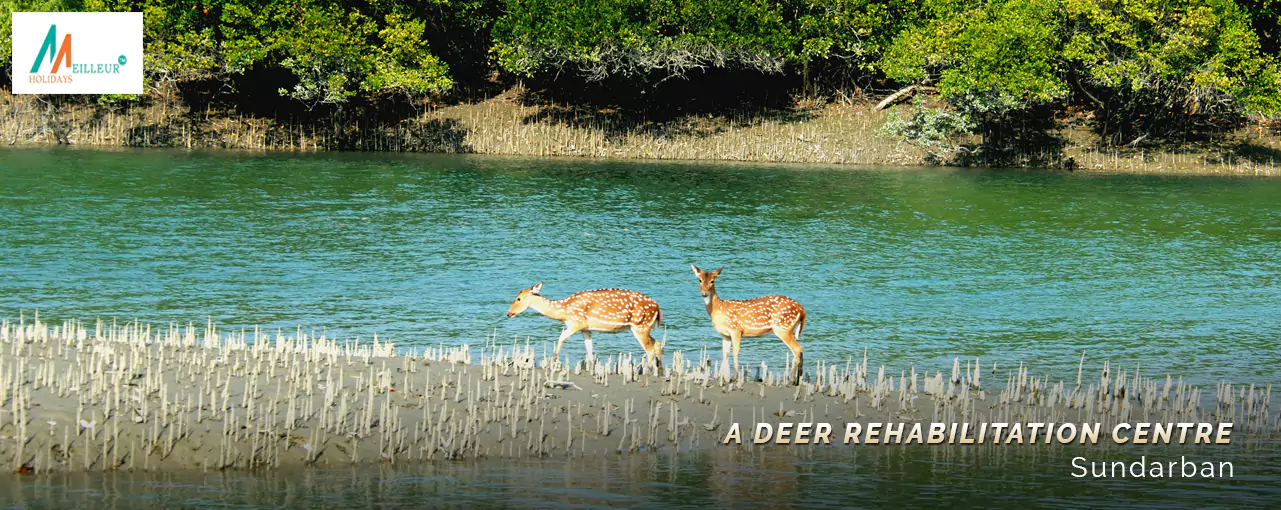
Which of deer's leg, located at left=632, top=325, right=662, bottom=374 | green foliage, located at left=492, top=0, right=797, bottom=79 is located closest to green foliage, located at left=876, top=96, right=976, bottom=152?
green foliage, located at left=492, top=0, right=797, bottom=79

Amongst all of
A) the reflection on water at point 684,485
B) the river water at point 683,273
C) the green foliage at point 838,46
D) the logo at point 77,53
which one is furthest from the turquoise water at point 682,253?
the logo at point 77,53

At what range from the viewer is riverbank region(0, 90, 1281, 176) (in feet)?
195

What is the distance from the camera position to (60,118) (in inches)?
2464

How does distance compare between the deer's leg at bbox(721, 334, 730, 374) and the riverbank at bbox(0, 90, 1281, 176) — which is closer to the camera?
the deer's leg at bbox(721, 334, 730, 374)

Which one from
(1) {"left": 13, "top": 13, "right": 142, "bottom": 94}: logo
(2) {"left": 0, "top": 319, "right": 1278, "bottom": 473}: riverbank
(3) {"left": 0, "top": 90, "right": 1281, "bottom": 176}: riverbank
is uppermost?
(1) {"left": 13, "top": 13, "right": 142, "bottom": 94}: logo

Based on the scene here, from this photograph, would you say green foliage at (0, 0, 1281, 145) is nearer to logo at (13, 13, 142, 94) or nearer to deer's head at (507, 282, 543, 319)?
logo at (13, 13, 142, 94)

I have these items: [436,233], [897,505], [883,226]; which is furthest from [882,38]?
[897,505]

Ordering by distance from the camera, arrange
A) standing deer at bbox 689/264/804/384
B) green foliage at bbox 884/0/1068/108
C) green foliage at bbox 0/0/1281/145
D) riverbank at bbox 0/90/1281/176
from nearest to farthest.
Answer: standing deer at bbox 689/264/804/384, green foliage at bbox 0/0/1281/145, green foliage at bbox 884/0/1068/108, riverbank at bbox 0/90/1281/176

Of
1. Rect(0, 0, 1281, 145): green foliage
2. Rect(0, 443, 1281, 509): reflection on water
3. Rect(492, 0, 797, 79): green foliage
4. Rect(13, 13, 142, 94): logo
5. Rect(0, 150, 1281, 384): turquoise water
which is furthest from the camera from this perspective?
Rect(492, 0, 797, 79): green foliage

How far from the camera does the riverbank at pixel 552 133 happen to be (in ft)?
195

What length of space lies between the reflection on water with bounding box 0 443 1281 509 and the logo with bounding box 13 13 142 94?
166 feet

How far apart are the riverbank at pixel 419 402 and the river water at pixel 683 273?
547mm

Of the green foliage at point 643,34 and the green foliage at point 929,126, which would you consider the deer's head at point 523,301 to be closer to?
the green foliage at point 929,126

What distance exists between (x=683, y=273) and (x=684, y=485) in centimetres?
1596
